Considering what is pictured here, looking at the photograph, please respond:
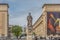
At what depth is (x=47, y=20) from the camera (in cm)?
9631

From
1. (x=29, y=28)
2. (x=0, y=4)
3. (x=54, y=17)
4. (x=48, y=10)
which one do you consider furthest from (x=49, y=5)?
(x=29, y=28)

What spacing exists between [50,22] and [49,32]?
4.04 metres

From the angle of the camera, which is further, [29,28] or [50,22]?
[50,22]

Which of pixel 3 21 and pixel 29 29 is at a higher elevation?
pixel 3 21

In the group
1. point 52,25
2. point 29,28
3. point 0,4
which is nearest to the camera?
point 29,28

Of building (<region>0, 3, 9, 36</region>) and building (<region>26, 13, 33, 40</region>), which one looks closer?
building (<region>26, 13, 33, 40</region>)

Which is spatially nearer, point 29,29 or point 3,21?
point 29,29

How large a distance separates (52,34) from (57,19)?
20.3ft

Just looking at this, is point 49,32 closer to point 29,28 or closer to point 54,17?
point 54,17

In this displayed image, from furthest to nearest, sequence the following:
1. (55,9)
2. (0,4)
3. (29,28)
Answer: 1. (0,4)
2. (55,9)
3. (29,28)

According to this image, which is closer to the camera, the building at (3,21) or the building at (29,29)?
the building at (29,29)

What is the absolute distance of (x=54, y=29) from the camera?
95.1 metres

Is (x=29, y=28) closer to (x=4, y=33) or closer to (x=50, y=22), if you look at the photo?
(x=50, y=22)

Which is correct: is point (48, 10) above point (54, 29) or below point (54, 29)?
above
